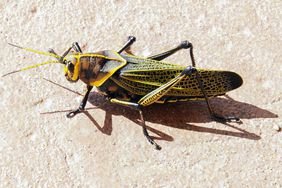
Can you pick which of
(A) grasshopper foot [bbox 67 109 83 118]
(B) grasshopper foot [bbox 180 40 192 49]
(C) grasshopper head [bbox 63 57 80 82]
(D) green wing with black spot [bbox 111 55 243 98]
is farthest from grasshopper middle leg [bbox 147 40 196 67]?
(A) grasshopper foot [bbox 67 109 83 118]

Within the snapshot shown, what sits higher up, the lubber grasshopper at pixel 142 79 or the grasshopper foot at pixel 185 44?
the grasshopper foot at pixel 185 44

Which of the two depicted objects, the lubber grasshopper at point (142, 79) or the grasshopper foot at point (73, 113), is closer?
the lubber grasshopper at point (142, 79)

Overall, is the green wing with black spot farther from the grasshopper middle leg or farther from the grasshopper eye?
the grasshopper eye

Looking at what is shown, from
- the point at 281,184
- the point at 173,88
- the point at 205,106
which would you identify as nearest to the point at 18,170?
the point at 173,88

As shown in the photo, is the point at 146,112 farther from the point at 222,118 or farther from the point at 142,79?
the point at 222,118

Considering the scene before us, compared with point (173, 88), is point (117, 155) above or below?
below

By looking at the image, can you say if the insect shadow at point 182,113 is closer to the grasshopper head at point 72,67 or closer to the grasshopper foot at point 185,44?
the grasshopper head at point 72,67

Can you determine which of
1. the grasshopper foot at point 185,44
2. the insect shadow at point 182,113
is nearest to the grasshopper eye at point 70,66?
the insect shadow at point 182,113

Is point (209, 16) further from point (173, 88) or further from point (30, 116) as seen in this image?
point (30, 116)
